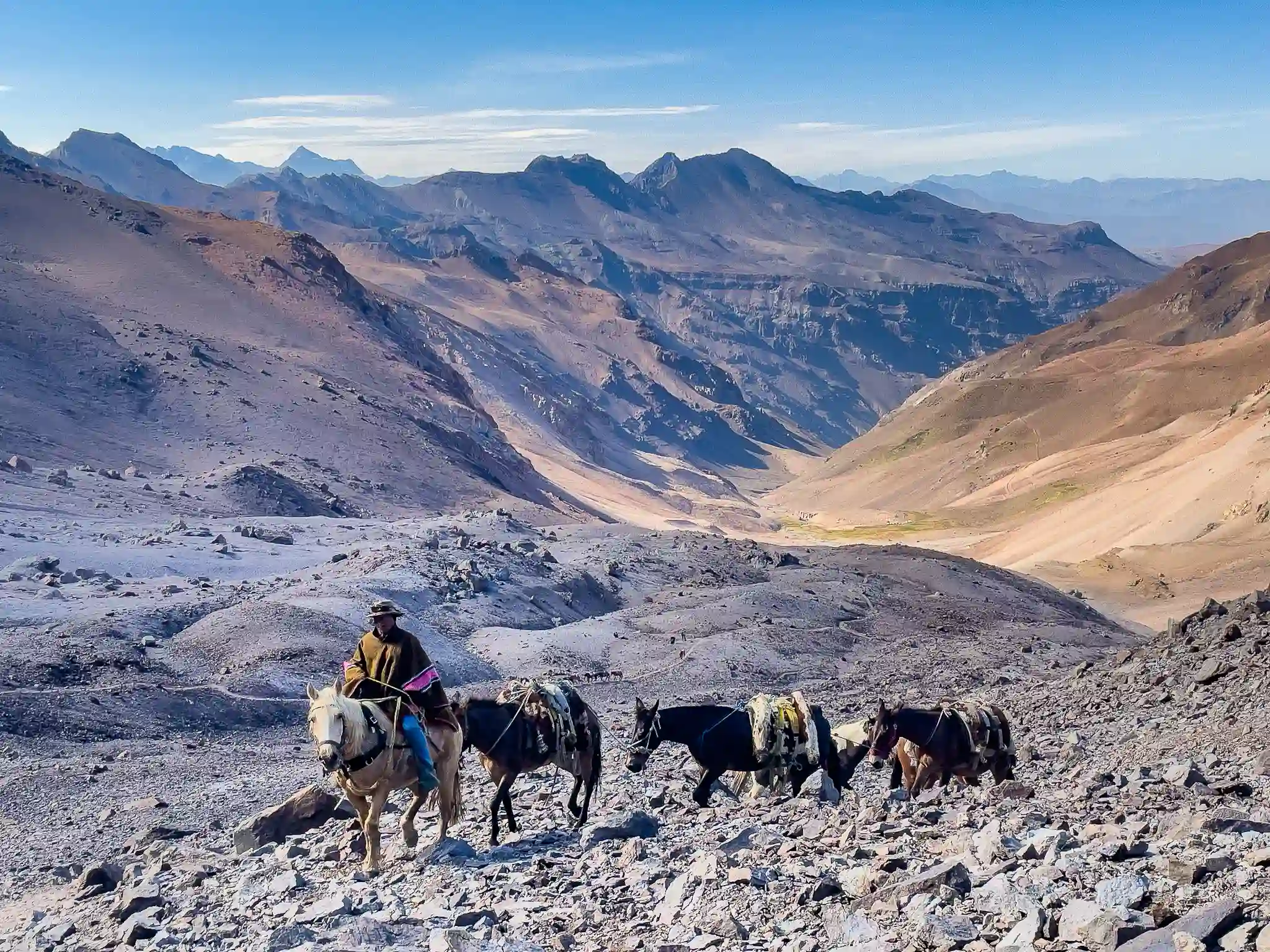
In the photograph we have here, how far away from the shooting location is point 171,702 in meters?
19.3

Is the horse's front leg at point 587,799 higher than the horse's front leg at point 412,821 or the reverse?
the reverse

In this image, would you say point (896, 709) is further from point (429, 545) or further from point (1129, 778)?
point (429, 545)

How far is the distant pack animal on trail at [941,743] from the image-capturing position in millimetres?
13141

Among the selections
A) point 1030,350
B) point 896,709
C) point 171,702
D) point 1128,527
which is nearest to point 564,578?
point 171,702

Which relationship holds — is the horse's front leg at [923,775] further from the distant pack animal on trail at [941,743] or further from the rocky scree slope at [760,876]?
the rocky scree slope at [760,876]

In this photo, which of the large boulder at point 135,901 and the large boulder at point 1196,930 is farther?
the large boulder at point 135,901

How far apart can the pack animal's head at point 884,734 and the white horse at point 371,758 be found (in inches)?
176

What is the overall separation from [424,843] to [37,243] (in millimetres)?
65700

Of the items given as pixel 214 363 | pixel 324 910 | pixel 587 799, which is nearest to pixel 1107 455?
pixel 214 363

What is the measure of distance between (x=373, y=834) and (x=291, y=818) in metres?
2.26

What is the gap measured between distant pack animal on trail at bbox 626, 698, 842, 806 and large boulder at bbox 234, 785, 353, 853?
286cm

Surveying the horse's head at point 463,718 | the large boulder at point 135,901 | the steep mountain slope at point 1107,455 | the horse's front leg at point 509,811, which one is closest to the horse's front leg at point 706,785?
the horse's front leg at point 509,811

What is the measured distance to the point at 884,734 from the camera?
515 inches

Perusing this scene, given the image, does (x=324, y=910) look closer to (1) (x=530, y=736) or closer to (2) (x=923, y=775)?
(1) (x=530, y=736)
